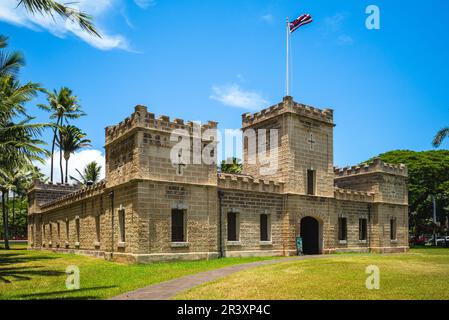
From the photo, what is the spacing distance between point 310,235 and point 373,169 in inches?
322

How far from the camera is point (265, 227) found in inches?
1015

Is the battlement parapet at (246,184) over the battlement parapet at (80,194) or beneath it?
over

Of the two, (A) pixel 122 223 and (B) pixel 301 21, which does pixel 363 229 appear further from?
(A) pixel 122 223

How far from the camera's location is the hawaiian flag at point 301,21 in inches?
1086

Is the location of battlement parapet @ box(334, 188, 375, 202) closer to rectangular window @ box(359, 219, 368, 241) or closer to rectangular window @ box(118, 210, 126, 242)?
rectangular window @ box(359, 219, 368, 241)

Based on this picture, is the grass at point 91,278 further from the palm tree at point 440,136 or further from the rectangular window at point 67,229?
the palm tree at point 440,136

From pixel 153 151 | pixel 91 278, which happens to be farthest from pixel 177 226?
pixel 91 278

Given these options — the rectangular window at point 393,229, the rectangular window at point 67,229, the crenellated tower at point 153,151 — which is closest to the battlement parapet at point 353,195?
the rectangular window at point 393,229

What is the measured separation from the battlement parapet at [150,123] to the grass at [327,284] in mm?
8959

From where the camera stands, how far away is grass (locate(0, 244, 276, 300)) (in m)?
13.1

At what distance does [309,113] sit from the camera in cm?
2777

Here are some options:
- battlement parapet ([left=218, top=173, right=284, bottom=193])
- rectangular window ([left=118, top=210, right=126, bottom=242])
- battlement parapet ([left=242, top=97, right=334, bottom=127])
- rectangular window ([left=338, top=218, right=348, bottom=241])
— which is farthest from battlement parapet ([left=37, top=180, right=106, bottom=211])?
rectangular window ([left=338, top=218, right=348, bottom=241])
